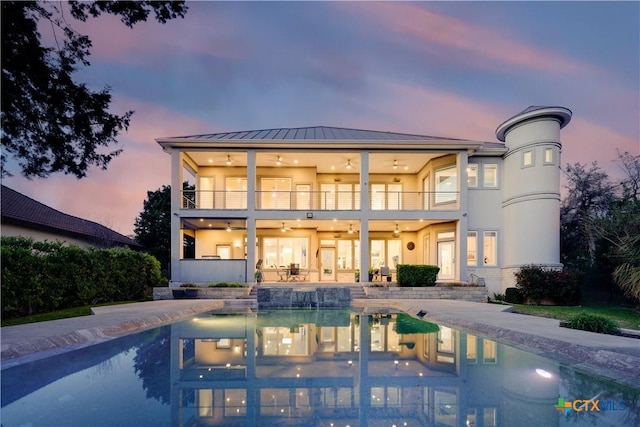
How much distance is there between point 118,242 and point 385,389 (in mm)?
26096

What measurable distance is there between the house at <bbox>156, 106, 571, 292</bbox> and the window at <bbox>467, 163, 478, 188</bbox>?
0.05 meters

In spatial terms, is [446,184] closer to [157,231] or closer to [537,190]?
[537,190]

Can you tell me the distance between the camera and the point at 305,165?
18375 mm

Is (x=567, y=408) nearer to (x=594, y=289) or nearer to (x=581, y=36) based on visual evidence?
(x=594, y=289)

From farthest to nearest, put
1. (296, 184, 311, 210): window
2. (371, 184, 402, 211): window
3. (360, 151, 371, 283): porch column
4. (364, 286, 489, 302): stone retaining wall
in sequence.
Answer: (371, 184, 402, 211): window → (296, 184, 311, 210): window → (360, 151, 371, 283): porch column → (364, 286, 489, 302): stone retaining wall

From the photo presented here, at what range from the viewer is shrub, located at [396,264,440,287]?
1476 centimetres

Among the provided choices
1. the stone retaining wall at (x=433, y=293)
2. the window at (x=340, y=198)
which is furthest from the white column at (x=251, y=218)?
the stone retaining wall at (x=433, y=293)

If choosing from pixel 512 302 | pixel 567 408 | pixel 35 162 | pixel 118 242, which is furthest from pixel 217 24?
pixel 567 408

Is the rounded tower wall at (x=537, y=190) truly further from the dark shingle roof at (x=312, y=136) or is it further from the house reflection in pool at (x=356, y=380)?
the house reflection in pool at (x=356, y=380)

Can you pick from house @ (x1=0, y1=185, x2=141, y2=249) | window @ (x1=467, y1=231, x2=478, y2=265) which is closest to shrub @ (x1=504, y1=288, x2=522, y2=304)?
window @ (x1=467, y1=231, x2=478, y2=265)

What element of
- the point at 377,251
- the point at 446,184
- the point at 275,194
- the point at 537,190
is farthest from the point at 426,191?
the point at 275,194

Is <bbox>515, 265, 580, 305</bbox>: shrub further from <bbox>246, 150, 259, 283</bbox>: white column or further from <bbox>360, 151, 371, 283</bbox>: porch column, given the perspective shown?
<bbox>246, 150, 259, 283</bbox>: white column

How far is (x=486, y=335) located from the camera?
7305 millimetres

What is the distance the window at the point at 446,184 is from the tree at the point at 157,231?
2011 cm
